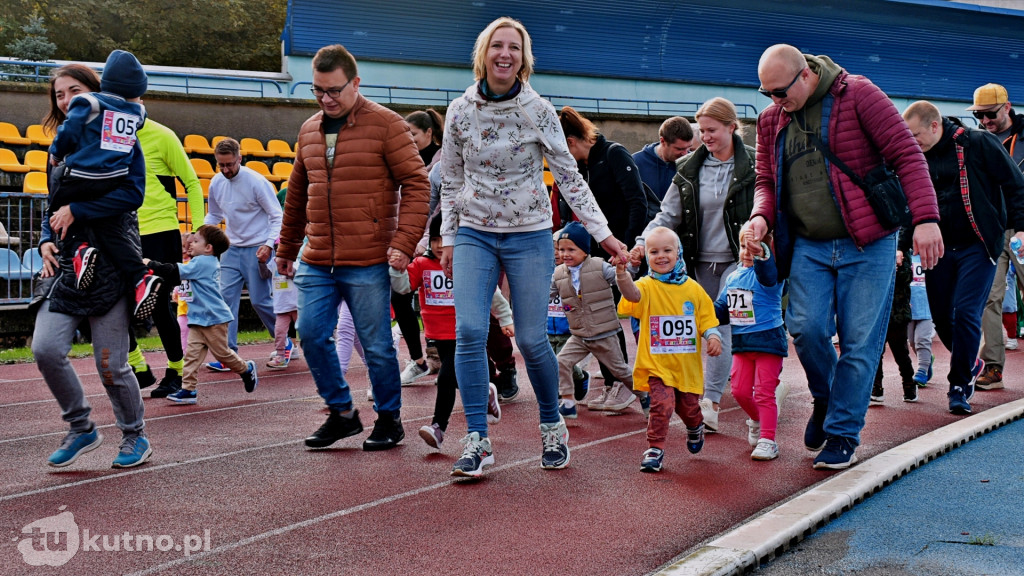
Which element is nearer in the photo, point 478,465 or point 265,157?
point 478,465

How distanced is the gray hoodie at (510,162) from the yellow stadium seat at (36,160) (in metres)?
14.8

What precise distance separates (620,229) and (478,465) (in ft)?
10.2

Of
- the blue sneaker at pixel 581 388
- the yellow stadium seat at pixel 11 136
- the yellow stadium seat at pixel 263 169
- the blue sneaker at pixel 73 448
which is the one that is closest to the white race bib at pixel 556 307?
the blue sneaker at pixel 581 388

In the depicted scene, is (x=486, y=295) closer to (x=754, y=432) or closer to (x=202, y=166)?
(x=754, y=432)

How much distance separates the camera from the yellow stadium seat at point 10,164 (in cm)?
1770

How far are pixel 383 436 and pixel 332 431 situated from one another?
30 cm

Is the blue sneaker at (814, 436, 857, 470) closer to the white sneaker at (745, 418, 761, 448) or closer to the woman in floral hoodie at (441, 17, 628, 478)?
the white sneaker at (745, 418, 761, 448)

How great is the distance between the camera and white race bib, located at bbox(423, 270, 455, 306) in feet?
22.2

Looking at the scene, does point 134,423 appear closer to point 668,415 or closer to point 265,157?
point 668,415

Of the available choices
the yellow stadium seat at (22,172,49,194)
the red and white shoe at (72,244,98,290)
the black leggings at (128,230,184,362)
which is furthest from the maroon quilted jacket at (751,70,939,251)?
the yellow stadium seat at (22,172,49,194)

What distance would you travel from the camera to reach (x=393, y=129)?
6113 mm

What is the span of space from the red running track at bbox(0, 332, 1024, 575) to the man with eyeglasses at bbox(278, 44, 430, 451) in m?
0.50

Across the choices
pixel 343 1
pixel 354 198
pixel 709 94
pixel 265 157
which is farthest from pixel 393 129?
pixel 709 94

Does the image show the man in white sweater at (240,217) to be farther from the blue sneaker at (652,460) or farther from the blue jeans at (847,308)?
the blue jeans at (847,308)
